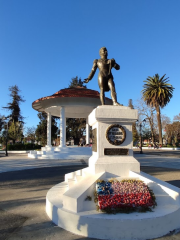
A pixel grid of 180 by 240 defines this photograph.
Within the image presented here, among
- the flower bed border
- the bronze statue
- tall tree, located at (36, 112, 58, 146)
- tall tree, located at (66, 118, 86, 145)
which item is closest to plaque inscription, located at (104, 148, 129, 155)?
the flower bed border

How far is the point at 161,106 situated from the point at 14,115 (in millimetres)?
37364

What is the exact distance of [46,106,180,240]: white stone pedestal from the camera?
3.41 meters

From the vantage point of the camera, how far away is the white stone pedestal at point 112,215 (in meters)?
3.41

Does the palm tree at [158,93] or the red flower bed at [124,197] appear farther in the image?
the palm tree at [158,93]

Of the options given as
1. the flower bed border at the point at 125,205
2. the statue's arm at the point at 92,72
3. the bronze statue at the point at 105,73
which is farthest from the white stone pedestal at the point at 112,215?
the statue's arm at the point at 92,72

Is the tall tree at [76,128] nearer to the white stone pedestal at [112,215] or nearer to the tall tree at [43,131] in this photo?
the tall tree at [43,131]

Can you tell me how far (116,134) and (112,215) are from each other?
2.11 m

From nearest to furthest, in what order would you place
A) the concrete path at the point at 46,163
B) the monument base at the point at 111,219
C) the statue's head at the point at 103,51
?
the monument base at the point at 111,219, the statue's head at the point at 103,51, the concrete path at the point at 46,163

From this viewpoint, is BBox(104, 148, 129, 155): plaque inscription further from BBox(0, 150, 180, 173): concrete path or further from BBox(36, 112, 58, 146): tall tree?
BBox(36, 112, 58, 146): tall tree

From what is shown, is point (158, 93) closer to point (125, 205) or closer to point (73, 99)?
→ point (73, 99)

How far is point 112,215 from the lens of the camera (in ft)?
11.9

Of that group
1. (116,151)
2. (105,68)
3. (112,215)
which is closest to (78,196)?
(112,215)

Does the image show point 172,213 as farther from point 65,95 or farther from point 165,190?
point 65,95

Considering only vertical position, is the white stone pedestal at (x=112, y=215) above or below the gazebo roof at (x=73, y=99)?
below
